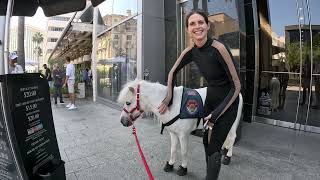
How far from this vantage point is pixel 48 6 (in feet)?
15.0

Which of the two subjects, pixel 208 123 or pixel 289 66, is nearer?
pixel 208 123

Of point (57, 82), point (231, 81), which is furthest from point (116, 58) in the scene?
point (231, 81)

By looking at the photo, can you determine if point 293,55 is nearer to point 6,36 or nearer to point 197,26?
point 197,26

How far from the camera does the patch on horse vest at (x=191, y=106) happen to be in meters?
4.53

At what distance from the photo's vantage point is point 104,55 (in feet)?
50.5

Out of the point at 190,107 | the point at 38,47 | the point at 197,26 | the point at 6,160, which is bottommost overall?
the point at 6,160

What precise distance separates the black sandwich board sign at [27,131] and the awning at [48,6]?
131 centimetres

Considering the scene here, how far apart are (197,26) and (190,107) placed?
1.46 metres

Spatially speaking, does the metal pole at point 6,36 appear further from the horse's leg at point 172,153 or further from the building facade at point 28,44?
the horse's leg at point 172,153

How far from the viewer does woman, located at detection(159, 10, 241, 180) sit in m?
3.33

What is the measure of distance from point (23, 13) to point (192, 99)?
8.72 ft

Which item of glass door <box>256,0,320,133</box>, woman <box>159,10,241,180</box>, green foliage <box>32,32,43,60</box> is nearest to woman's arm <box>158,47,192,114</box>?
woman <box>159,10,241,180</box>

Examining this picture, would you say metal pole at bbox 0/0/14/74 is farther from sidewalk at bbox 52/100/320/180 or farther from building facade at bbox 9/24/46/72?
sidewalk at bbox 52/100/320/180

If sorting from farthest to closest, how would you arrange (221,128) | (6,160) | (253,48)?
(253,48)
(221,128)
(6,160)
